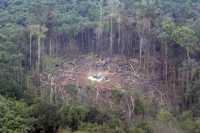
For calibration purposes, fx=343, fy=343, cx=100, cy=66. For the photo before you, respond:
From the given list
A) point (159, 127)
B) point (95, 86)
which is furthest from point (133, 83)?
point (159, 127)

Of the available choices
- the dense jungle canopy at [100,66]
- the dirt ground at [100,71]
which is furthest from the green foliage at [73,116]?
the dirt ground at [100,71]

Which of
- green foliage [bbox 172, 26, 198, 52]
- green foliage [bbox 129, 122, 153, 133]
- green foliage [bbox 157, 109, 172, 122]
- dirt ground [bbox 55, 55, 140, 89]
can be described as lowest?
green foliage [bbox 157, 109, 172, 122]

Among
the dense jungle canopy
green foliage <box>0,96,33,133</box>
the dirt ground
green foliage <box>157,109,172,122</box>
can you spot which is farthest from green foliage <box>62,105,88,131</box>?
the dirt ground

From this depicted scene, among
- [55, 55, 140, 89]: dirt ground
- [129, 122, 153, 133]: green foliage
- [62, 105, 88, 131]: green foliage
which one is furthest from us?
[55, 55, 140, 89]: dirt ground

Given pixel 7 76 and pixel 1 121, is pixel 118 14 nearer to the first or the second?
pixel 7 76

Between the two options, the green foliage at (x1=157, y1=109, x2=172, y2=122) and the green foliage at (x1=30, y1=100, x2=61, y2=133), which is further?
the green foliage at (x1=157, y1=109, x2=172, y2=122)

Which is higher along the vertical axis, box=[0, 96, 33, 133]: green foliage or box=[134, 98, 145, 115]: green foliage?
box=[0, 96, 33, 133]: green foliage

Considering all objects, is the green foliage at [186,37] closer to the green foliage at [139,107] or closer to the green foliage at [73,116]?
the green foliage at [139,107]

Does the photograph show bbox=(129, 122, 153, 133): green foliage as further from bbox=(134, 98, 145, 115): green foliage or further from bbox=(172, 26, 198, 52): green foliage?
bbox=(172, 26, 198, 52): green foliage
